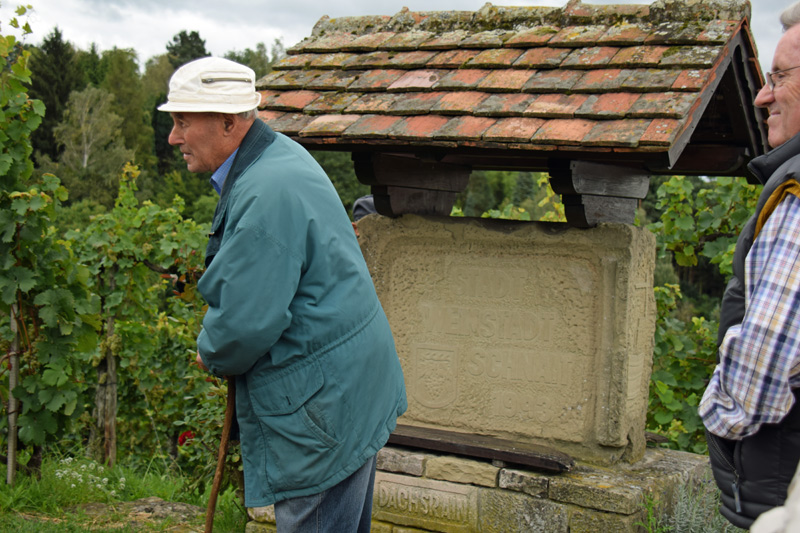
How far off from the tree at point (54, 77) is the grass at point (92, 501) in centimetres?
4040

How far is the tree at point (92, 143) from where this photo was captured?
38.4 metres

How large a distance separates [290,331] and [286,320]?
7cm

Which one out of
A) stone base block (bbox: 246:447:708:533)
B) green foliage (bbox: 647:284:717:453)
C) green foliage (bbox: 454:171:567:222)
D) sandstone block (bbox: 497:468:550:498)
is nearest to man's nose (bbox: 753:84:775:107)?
stone base block (bbox: 246:447:708:533)

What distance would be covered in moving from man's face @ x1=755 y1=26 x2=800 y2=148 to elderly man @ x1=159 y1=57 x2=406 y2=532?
3.66 ft

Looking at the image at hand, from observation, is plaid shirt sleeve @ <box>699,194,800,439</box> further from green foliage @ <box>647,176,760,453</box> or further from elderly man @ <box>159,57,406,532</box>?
green foliage @ <box>647,176,760,453</box>

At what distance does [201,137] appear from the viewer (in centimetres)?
221

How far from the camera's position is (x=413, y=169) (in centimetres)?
412

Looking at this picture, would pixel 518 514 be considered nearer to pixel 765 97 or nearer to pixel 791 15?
pixel 765 97

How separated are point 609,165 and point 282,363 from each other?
7.94 ft

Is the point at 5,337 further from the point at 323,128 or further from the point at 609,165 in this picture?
Result: the point at 609,165

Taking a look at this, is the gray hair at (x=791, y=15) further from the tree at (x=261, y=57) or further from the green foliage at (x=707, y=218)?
the tree at (x=261, y=57)

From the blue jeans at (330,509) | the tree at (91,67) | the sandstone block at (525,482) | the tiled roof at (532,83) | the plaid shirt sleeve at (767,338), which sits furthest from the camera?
the tree at (91,67)

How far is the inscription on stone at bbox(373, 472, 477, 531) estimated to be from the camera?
3.79m

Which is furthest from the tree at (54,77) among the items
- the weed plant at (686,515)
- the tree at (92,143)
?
the weed plant at (686,515)
